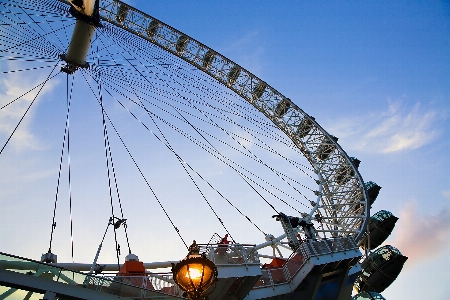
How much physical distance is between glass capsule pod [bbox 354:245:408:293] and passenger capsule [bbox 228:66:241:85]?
2057 centimetres

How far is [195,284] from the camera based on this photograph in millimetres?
6293

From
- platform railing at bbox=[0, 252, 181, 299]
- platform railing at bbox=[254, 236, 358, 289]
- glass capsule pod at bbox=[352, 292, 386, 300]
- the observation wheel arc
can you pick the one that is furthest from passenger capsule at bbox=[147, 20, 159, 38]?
glass capsule pod at bbox=[352, 292, 386, 300]

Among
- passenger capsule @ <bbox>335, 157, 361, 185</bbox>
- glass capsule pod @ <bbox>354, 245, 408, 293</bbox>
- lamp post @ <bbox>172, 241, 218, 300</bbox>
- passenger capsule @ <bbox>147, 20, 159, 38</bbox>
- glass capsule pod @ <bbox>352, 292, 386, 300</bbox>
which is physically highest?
passenger capsule @ <bbox>147, 20, 159, 38</bbox>

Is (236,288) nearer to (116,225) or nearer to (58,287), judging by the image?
(116,225)

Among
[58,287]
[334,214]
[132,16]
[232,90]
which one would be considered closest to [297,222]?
[334,214]

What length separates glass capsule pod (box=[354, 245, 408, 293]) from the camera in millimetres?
31547

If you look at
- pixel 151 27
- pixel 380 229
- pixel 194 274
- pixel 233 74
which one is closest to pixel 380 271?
pixel 380 229

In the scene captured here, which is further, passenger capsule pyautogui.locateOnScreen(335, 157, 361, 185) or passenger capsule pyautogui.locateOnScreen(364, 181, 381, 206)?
passenger capsule pyautogui.locateOnScreen(364, 181, 381, 206)

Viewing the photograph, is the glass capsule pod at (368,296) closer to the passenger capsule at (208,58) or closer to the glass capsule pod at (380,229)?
the glass capsule pod at (380,229)

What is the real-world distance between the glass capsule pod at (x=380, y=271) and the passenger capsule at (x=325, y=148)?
32.1 feet

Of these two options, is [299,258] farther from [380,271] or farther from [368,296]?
[380,271]

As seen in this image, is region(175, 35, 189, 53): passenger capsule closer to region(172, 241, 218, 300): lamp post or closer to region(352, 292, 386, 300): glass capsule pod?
region(352, 292, 386, 300): glass capsule pod

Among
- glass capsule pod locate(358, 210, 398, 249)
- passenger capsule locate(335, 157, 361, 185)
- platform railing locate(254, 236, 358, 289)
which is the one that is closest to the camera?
platform railing locate(254, 236, 358, 289)

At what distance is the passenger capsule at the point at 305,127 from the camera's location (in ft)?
116
